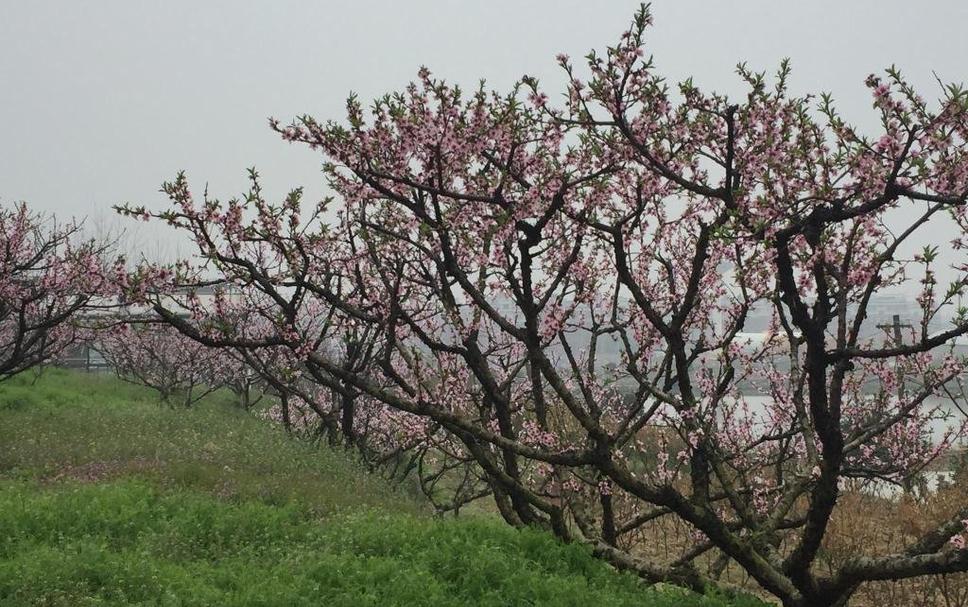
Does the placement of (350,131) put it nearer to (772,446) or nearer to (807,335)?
(807,335)

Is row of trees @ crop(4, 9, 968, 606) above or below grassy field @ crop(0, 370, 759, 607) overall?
above

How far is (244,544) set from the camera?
27.6 ft

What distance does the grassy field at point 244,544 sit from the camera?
646cm

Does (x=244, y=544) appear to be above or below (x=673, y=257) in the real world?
below

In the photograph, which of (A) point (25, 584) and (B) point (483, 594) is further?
(B) point (483, 594)

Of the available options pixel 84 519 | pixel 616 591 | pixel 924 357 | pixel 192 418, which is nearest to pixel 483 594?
pixel 616 591

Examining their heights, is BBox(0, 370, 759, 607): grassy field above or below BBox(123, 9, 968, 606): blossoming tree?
below

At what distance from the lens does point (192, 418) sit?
720 inches

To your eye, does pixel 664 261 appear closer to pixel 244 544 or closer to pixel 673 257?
pixel 673 257

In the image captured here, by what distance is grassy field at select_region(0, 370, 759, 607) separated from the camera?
254 inches

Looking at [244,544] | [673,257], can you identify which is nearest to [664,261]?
[673,257]

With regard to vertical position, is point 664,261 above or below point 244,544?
above

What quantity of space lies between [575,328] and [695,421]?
2.72m

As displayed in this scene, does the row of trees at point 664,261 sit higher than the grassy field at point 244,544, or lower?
higher
